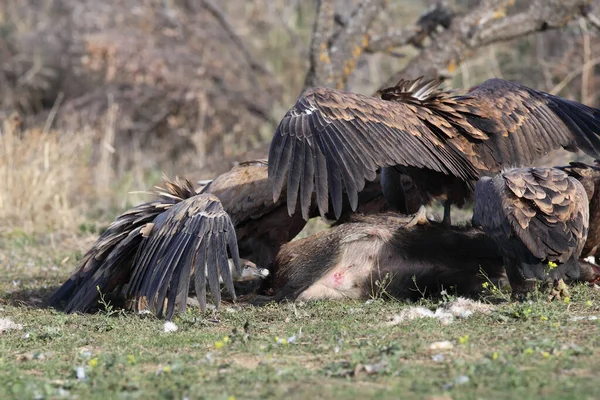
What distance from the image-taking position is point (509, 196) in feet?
16.3

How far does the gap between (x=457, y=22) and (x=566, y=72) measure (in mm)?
3298

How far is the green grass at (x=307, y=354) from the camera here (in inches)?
135

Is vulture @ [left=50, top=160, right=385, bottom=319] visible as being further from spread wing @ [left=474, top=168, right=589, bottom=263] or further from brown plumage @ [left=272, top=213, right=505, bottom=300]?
spread wing @ [left=474, top=168, right=589, bottom=263]

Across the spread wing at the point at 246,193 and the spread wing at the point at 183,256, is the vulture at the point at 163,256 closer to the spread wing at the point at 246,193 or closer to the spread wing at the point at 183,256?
the spread wing at the point at 183,256

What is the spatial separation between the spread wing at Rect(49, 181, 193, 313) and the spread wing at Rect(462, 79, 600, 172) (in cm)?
210

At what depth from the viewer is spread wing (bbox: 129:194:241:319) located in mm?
5273

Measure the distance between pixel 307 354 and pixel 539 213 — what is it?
165 centimetres

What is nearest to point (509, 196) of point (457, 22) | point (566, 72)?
point (457, 22)

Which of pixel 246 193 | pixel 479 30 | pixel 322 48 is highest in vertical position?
pixel 479 30

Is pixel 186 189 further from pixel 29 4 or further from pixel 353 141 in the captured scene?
pixel 29 4

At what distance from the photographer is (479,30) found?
9.43m

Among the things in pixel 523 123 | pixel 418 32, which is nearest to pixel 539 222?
pixel 523 123

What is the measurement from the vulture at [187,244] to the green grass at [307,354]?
21 cm

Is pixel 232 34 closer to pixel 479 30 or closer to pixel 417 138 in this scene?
pixel 479 30
